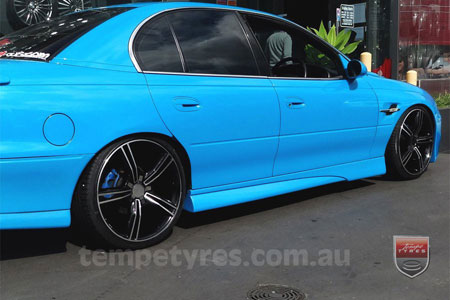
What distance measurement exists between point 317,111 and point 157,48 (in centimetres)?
141

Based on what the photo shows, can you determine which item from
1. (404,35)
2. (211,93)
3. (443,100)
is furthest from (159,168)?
(404,35)

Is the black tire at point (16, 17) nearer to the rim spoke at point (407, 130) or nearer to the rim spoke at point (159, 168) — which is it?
the rim spoke at point (407, 130)

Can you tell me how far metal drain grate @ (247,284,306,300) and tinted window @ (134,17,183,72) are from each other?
1561 millimetres

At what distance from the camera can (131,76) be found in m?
3.69

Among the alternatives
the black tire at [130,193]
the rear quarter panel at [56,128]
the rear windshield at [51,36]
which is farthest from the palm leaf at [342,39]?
the rear quarter panel at [56,128]

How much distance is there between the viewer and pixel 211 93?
398 cm

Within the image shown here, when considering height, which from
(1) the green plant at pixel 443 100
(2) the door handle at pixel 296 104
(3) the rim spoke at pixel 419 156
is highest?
(2) the door handle at pixel 296 104

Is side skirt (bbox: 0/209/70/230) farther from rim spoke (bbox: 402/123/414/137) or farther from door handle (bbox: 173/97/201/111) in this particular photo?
rim spoke (bbox: 402/123/414/137)

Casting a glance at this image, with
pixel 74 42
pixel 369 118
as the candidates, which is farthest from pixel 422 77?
pixel 74 42

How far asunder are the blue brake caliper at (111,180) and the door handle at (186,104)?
574 millimetres

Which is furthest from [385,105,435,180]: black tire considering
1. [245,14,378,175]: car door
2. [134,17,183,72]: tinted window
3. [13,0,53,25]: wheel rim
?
[13,0,53,25]: wheel rim

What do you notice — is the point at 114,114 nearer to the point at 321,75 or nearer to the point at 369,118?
the point at 321,75

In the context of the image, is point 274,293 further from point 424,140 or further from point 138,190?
point 424,140

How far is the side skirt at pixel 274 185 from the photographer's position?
13.2 ft
